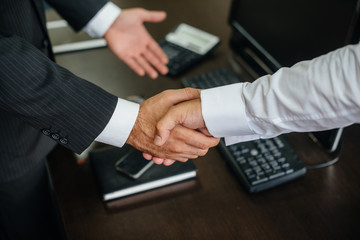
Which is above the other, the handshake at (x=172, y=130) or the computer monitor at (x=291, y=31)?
the computer monitor at (x=291, y=31)

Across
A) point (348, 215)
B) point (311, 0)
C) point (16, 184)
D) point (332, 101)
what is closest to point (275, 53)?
point (311, 0)

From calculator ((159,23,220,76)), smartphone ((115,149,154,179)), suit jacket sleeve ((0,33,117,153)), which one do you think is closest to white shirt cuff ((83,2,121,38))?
calculator ((159,23,220,76))

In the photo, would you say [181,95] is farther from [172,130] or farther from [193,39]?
[193,39]

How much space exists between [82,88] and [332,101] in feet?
1.63

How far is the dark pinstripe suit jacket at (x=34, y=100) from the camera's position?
2.25 ft

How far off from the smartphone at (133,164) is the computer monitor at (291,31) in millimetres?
400

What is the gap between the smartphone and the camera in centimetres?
74

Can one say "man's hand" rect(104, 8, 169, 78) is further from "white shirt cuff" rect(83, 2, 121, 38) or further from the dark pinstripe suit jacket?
the dark pinstripe suit jacket

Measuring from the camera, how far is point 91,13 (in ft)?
3.43

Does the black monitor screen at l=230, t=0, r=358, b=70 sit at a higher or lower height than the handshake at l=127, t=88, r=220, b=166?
higher

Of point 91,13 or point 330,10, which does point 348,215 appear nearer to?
point 330,10

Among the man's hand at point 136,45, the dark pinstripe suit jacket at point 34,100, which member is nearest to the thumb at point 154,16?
the man's hand at point 136,45

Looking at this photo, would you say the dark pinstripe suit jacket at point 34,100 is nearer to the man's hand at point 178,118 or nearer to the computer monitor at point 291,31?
the man's hand at point 178,118

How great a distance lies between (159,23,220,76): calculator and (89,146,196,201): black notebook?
1.17 ft
